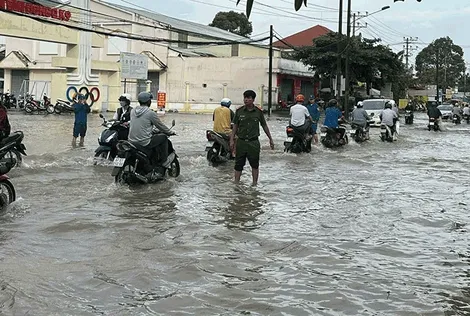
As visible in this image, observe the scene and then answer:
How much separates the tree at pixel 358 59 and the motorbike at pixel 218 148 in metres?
35.1

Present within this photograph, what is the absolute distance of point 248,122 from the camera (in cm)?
1007

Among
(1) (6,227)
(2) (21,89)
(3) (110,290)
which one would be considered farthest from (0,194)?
(2) (21,89)

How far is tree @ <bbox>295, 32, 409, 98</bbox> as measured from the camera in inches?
1884

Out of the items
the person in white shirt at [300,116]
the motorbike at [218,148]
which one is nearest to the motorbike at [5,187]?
the motorbike at [218,148]

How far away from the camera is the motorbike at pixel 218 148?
1317cm

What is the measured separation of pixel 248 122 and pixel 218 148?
11.4 feet

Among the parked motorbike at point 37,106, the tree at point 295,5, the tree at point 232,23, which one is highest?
the tree at point 232,23

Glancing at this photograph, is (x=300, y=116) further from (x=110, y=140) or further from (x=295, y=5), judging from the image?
(x=295, y=5)

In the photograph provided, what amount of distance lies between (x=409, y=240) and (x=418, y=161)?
9.21 meters

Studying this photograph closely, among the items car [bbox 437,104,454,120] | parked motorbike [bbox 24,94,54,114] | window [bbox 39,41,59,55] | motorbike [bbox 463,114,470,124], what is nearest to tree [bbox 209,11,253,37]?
window [bbox 39,41,59,55]

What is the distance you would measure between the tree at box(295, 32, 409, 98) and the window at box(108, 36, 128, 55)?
1405 centimetres

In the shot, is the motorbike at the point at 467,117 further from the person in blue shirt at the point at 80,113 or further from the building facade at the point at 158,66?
the person in blue shirt at the point at 80,113

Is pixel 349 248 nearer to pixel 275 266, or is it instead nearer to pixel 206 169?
pixel 275 266

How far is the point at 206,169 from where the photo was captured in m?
12.8
